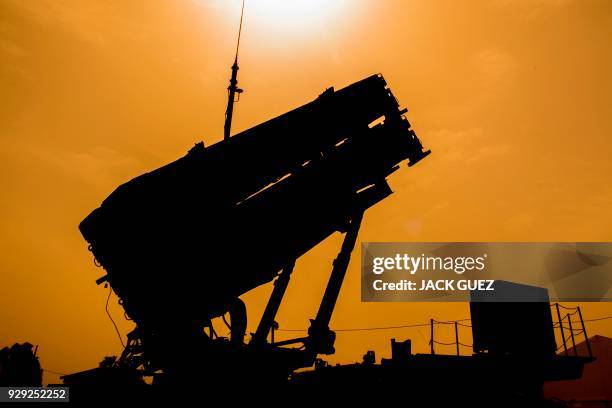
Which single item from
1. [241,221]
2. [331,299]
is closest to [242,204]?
[241,221]

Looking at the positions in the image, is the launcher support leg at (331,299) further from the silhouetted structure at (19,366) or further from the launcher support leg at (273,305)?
the silhouetted structure at (19,366)

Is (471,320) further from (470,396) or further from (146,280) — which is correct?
(146,280)

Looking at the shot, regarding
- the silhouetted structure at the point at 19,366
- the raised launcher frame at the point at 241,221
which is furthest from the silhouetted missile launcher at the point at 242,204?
the silhouetted structure at the point at 19,366

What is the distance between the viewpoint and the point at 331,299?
302 inches

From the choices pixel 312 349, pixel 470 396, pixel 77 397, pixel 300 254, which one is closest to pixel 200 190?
pixel 300 254

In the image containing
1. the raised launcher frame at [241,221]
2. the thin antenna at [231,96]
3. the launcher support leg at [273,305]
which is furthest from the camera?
the thin antenna at [231,96]

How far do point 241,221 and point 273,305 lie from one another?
147cm

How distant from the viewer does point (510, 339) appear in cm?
1031

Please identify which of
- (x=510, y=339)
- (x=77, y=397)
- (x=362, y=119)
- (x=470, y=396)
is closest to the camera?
(x=77, y=397)

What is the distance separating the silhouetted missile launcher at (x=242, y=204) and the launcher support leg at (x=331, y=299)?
0.25 metres

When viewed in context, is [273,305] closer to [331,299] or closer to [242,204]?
[331,299]

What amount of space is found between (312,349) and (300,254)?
5.36 ft

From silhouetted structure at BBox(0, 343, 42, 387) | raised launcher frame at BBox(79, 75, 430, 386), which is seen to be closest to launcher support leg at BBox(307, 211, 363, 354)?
raised launcher frame at BBox(79, 75, 430, 386)

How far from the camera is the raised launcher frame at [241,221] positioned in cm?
643
